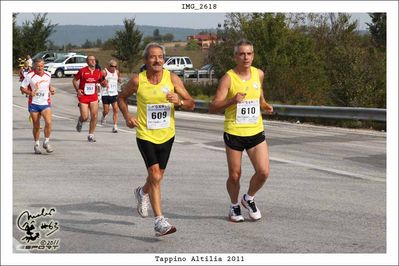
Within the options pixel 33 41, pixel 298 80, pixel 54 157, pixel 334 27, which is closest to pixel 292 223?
pixel 54 157

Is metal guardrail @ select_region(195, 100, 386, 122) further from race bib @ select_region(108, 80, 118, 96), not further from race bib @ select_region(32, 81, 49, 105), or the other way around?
race bib @ select_region(32, 81, 49, 105)

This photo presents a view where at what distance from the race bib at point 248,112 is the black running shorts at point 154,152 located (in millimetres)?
798

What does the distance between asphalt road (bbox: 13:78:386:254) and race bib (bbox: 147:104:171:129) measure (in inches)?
43.1

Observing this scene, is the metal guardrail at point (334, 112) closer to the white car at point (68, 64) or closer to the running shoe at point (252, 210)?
the running shoe at point (252, 210)

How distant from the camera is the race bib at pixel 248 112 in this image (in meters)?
8.06

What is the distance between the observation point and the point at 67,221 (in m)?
8.40

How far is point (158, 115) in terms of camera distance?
768 cm

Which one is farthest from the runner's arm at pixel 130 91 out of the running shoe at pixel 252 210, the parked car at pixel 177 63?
the parked car at pixel 177 63

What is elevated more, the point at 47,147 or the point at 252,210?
the point at 47,147

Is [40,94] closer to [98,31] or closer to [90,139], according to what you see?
[90,139]

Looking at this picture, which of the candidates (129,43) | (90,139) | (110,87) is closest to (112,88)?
(110,87)

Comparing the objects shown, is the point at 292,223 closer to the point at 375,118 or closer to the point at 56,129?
the point at 375,118

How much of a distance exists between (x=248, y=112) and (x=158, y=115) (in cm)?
102

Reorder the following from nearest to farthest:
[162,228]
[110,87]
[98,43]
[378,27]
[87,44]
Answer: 1. [162,228]
2. [110,87]
3. [378,27]
4. [98,43]
5. [87,44]
